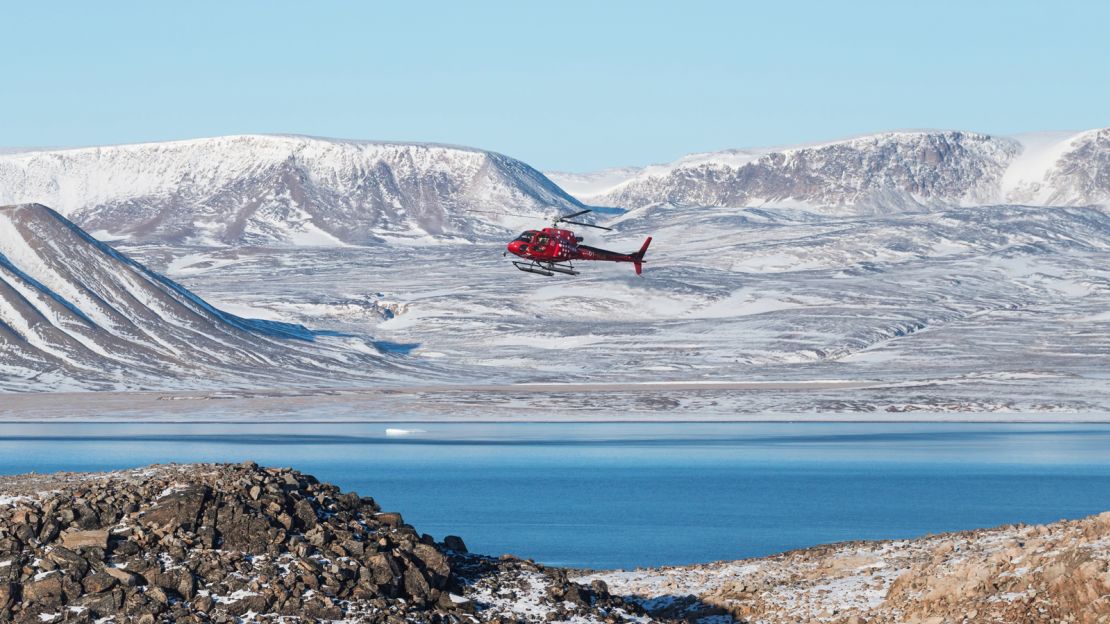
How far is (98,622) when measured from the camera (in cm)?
2331

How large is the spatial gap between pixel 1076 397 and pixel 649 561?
Result: 329 feet

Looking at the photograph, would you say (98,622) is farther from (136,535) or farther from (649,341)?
(649,341)

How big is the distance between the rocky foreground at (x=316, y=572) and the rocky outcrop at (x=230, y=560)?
0.03 metres

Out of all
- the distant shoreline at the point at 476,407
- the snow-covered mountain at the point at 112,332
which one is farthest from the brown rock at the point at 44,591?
the snow-covered mountain at the point at 112,332

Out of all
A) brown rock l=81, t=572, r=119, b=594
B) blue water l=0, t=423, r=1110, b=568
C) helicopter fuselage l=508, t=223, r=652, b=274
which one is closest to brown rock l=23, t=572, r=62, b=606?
brown rock l=81, t=572, r=119, b=594

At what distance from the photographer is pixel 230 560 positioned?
80.2 ft

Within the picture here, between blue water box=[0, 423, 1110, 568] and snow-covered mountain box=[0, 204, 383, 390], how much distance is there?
3998cm

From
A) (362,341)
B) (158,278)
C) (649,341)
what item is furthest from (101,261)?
(649,341)

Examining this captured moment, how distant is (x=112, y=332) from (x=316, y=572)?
154137 millimetres

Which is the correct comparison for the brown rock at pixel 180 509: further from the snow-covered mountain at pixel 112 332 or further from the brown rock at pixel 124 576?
the snow-covered mountain at pixel 112 332

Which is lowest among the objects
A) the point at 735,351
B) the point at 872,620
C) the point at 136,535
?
the point at 735,351

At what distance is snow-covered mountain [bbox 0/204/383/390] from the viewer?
16325 cm

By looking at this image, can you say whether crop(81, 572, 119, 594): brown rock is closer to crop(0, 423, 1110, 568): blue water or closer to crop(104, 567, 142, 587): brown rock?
crop(104, 567, 142, 587): brown rock

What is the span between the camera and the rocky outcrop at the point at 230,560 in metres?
23.7
